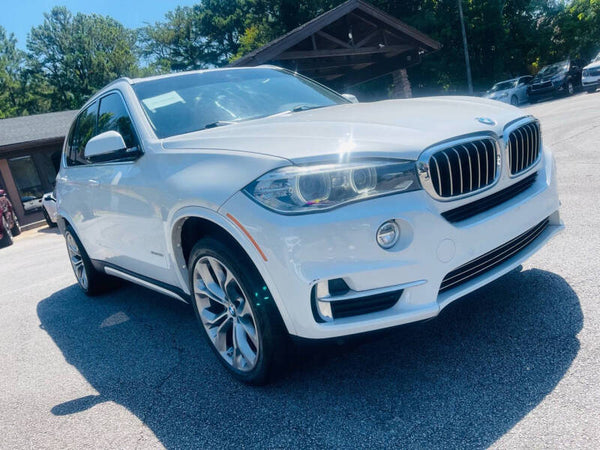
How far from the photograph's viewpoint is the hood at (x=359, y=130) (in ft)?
8.14

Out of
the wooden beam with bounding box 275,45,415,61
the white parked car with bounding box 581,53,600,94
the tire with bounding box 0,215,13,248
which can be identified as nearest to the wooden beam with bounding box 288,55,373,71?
the wooden beam with bounding box 275,45,415,61

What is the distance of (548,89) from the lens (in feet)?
84.3

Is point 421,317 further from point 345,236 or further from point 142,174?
point 142,174

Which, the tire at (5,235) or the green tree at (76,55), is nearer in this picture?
the tire at (5,235)

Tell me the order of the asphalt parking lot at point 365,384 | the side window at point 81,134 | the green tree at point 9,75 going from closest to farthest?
the asphalt parking lot at point 365,384, the side window at point 81,134, the green tree at point 9,75

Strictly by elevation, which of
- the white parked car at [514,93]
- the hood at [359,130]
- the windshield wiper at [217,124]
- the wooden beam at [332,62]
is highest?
the wooden beam at [332,62]

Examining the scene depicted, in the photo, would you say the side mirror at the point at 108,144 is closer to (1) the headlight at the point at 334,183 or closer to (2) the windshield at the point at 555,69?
A: (1) the headlight at the point at 334,183

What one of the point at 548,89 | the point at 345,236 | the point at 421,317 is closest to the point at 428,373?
the point at 421,317

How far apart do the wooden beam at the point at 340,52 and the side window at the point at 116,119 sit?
35.6 ft

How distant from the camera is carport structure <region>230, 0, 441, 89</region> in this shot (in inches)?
570

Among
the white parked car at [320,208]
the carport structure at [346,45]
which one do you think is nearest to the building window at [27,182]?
the carport structure at [346,45]

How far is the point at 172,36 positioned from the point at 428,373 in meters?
66.8

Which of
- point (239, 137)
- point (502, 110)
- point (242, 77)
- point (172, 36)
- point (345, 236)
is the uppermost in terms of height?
point (172, 36)

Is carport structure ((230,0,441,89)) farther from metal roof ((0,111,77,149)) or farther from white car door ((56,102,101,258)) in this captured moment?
metal roof ((0,111,77,149))
